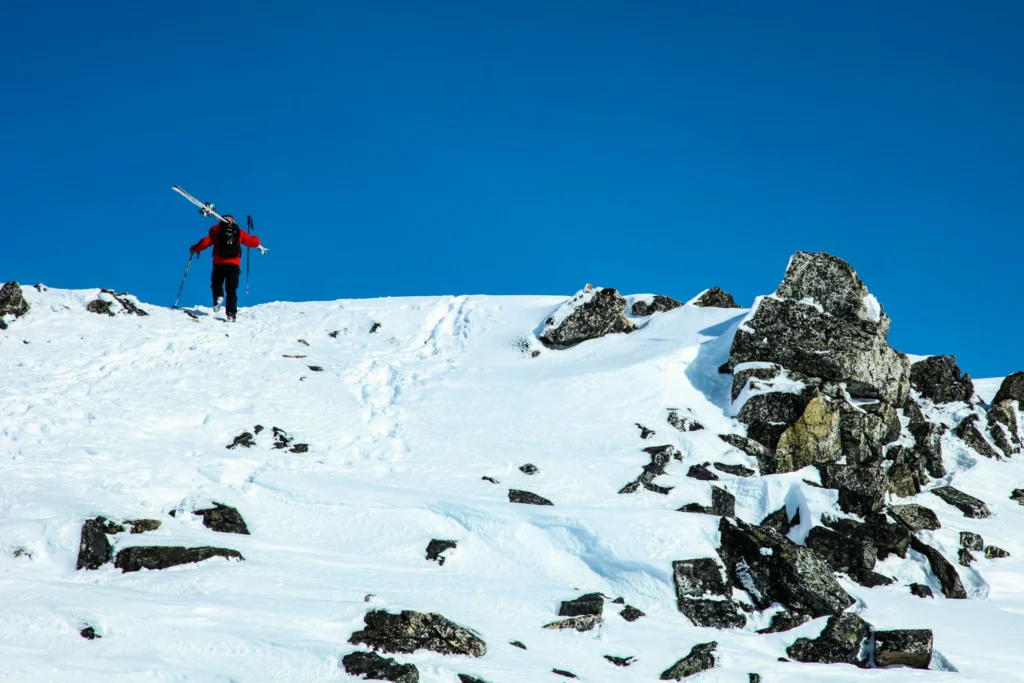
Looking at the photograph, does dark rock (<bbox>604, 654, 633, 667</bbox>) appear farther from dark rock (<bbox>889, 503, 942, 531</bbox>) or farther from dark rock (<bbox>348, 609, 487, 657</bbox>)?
dark rock (<bbox>889, 503, 942, 531</bbox>)

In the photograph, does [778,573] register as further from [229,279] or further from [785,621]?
[229,279]

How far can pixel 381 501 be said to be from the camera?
12.3 m

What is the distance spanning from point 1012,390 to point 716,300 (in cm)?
855

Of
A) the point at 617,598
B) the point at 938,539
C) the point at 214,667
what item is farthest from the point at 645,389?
the point at 214,667

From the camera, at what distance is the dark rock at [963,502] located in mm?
14945

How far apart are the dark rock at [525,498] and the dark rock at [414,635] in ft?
15.4

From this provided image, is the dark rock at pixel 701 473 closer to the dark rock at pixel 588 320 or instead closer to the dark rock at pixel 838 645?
the dark rock at pixel 838 645

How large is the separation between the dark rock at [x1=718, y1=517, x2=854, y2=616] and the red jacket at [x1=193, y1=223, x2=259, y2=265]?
57.8 feet

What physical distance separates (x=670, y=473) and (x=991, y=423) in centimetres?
1040

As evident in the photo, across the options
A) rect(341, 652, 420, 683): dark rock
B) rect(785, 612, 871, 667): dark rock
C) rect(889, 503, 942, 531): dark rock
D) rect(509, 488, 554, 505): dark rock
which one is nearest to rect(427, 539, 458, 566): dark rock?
rect(509, 488, 554, 505): dark rock

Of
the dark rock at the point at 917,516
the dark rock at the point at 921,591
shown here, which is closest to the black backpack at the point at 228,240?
the dark rock at the point at 917,516

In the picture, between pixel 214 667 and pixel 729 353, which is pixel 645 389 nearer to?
pixel 729 353

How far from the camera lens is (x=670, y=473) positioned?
47.8ft

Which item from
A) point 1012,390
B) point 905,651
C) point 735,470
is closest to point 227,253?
point 735,470
